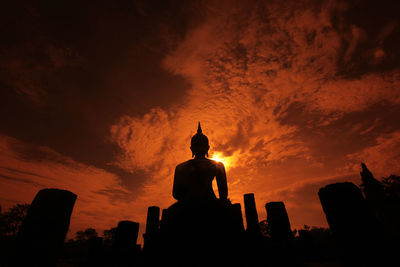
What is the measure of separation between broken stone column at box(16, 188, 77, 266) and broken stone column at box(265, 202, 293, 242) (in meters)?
5.02

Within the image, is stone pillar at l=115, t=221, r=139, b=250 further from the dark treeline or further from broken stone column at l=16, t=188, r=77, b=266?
broken stone column at l=16, t=188, r=77, b=266

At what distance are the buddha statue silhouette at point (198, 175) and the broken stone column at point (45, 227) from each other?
10.1 ft

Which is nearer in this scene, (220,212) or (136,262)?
(220,212)

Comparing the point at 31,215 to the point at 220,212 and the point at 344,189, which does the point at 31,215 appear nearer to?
the point at 220,212

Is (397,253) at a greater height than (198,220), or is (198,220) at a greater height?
(198,220)

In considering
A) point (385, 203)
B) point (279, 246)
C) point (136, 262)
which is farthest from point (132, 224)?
point (385, 203)

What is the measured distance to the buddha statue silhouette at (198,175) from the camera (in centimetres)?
594

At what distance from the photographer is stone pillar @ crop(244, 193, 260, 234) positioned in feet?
19.6

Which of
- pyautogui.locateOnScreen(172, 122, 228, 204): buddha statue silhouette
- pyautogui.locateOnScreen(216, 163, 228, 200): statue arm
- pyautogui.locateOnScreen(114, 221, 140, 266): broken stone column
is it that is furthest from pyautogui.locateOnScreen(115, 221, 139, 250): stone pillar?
pyautogui.locateOnScreen(216, 163, 228, 200): statue arm

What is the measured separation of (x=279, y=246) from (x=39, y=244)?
510 centimetres

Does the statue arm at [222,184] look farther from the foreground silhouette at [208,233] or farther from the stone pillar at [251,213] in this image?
the stone pillar at [251,213]

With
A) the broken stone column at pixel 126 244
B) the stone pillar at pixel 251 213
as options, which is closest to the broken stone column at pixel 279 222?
the stone pillar at pixel 251 213

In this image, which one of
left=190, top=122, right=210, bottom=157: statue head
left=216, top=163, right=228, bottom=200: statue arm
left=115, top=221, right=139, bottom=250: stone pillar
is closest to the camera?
left=115, top=221, right=139, bottom=250: stone pillar

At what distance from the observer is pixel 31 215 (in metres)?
3.01
